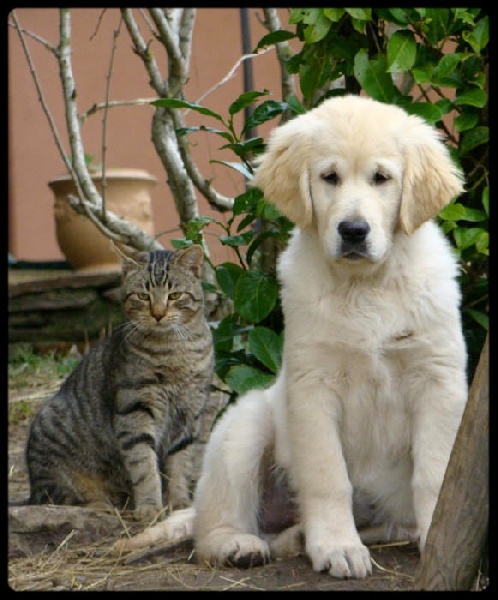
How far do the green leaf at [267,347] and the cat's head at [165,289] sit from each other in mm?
590

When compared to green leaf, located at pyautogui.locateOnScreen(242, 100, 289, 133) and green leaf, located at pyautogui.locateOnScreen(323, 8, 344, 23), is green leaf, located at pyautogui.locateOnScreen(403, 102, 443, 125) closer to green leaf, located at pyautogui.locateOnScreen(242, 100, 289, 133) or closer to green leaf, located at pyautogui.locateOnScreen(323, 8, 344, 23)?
green leaf, located at pyautogui.locateOnScreen(323, 8, 344, 23)

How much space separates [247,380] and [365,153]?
1383 millimetres

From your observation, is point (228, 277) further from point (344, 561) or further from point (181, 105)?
point (344, 561)

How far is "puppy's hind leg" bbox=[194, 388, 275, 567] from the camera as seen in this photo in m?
3.19

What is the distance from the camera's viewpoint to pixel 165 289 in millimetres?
4527

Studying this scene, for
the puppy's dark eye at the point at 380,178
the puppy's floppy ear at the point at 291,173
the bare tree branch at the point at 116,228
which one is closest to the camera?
the puppy's dark eye at the point at 380,178

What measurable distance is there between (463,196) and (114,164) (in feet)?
16.2

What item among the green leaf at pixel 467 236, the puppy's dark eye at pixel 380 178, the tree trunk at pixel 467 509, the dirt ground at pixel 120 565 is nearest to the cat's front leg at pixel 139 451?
the dirt ground at pixel 120 565

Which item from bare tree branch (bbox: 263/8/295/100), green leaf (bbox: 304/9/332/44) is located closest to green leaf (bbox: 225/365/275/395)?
green leaf (bbox: 304/9/332/44)

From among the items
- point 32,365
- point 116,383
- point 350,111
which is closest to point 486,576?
point 350,111

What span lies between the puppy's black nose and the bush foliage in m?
A: 0.87

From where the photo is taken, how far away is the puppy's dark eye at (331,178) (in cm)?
317

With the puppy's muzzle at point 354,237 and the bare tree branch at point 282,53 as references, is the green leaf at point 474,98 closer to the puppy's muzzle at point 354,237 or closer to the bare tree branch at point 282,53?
the puppy's muzzle at point 354,237

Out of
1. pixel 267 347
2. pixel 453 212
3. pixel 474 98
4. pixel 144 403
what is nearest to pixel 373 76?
pixel 474 98
